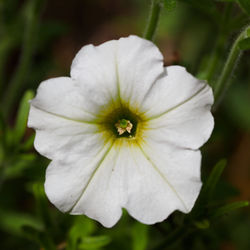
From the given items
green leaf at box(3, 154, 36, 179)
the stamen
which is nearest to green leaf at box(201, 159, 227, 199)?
the stamen

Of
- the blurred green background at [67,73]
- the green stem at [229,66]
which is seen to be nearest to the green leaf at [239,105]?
the blurred green background at [67,73]

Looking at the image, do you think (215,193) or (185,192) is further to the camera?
(215,193)

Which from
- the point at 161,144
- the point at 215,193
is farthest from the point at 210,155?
the point at 161,144

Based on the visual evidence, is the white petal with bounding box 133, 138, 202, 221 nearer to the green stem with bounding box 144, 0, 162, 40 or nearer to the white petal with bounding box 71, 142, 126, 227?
the white petal with bounding box 71, 142, 126, 227

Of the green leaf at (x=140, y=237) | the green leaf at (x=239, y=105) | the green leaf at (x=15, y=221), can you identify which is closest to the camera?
the green leaf at (x=140, y=237)

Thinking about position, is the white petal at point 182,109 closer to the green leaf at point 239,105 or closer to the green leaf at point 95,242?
the green leaf at point 95,242

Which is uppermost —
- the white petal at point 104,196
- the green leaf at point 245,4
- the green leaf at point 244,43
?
the green leaf at point 245,4

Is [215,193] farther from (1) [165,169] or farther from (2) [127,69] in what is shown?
(2) [127,69]
